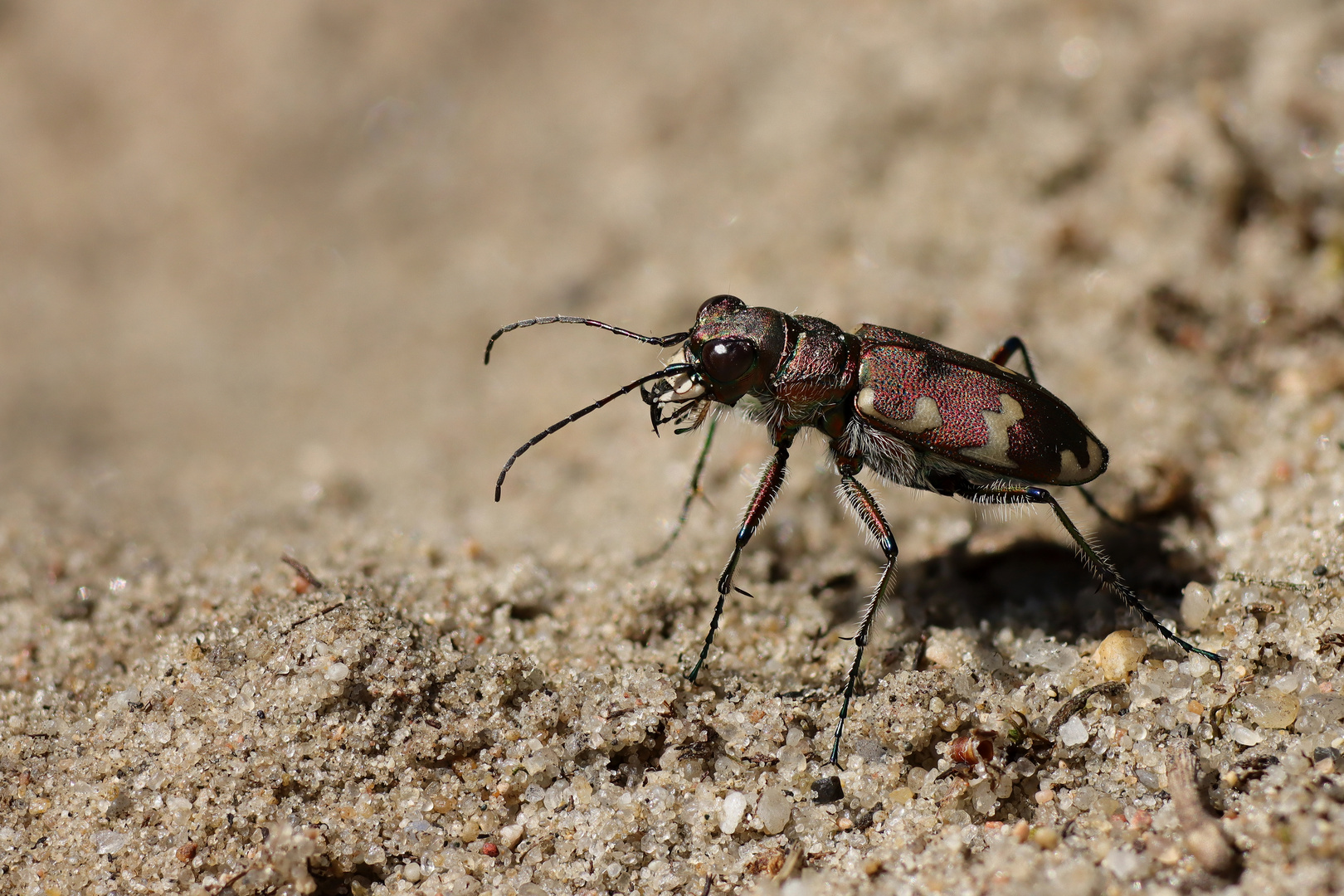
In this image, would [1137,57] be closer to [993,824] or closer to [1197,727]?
[1197,727]

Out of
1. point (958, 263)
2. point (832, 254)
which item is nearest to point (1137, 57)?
point (958, 263)

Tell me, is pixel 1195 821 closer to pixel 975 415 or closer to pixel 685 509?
pixel 975 415

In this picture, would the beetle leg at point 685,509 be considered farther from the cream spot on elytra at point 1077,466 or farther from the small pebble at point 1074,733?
the small pebble at point 1074,733

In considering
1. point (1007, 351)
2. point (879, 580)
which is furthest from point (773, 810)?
point (1007, 351)

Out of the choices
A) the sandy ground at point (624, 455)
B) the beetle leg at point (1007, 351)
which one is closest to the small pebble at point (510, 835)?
the sandy ground at point (624, 455)

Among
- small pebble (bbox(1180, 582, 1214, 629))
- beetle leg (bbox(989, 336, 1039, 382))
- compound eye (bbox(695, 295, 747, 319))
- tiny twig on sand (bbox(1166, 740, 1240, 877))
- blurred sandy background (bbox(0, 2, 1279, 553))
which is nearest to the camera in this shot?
tiny twig on sand (bbox(1166, 740, 1240, 877))

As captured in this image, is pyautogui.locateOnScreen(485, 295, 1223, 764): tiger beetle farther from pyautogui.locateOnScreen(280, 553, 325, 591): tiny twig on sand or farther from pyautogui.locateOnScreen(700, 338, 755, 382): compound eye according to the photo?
pyautogui.locateOnScreen(280, 553, 325, 591): tiny twig on sand

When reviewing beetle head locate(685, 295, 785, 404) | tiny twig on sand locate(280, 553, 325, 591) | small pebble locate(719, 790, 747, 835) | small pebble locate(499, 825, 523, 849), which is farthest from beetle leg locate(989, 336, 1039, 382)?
tiny twig on sand locate(280, 553, 325, 591)
